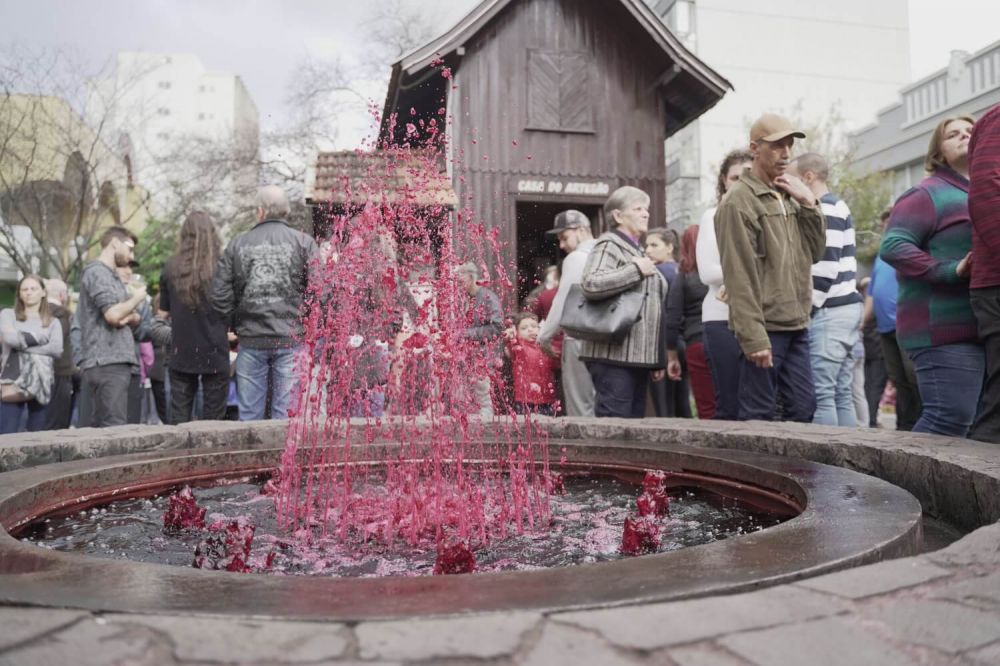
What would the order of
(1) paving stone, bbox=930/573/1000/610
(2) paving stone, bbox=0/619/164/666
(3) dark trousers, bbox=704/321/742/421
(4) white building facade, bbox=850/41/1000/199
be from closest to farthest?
(2) paving stone, bbox=0/619/164/666 < (1) paving stone, bbox=930/573/1000/610 < (3) dark trousers, bbox=704/321/742/421 < (4) white building facade, bbox=850/41/1000/199

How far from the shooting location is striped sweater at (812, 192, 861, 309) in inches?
186

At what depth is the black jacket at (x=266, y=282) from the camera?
5.15 m

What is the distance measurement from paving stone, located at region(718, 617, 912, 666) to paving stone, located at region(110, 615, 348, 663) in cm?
55

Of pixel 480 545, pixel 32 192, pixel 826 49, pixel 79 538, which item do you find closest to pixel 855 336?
pixel 480 545

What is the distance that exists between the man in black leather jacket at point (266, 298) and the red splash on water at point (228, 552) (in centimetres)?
311

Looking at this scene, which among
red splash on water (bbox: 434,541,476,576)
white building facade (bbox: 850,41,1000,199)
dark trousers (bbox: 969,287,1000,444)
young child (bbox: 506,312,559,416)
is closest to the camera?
red splash on water (bbox: 434,541,476,576)

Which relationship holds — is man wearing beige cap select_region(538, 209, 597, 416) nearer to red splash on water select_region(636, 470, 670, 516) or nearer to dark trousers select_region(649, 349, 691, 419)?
dark trousers select_region(649, 349, 691, 419)

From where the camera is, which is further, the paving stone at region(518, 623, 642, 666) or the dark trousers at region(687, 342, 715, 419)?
the dark trousers at region(687, 342, 715, 419)

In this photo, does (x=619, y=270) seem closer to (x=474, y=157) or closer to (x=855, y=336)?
(x=855, y=336)

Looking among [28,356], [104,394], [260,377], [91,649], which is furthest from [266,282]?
[91,649]

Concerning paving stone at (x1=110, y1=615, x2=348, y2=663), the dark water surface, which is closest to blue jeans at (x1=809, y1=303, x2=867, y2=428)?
the dark water surface

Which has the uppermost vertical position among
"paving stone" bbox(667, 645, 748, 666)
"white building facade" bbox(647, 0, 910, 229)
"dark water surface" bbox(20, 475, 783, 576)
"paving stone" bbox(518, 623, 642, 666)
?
"white building facade" bbox(647, 0, 910, 229)

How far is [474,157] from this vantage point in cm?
1302

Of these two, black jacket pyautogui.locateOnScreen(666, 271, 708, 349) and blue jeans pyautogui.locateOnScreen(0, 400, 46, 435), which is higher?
black jacket pyautogui.locateOnScreen(666, 271, 708, 349)
